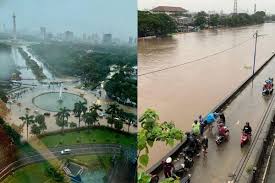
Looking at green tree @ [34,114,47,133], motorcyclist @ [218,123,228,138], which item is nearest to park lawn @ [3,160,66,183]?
green tree @ [34,114,47,133]

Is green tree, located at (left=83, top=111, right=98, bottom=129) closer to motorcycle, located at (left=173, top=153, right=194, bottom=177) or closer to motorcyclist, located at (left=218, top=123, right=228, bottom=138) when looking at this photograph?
motorcycle, located at (left=173, top=153, right=194, bottom=177)

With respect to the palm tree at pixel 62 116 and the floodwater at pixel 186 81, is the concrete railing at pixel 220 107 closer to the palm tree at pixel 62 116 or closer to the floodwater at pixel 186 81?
the floodwater at pixel 186 81

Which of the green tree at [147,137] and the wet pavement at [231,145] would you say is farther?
the wet pavement at [231,145]

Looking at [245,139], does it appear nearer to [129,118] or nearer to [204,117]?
[204,117]

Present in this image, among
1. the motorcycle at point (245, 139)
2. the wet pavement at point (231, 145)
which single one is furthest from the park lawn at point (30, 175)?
the motorcycle at point (245, 139)

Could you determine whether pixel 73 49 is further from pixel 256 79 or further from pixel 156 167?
pixel 256 79

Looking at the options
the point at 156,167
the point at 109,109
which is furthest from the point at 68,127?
the point at 156,167
